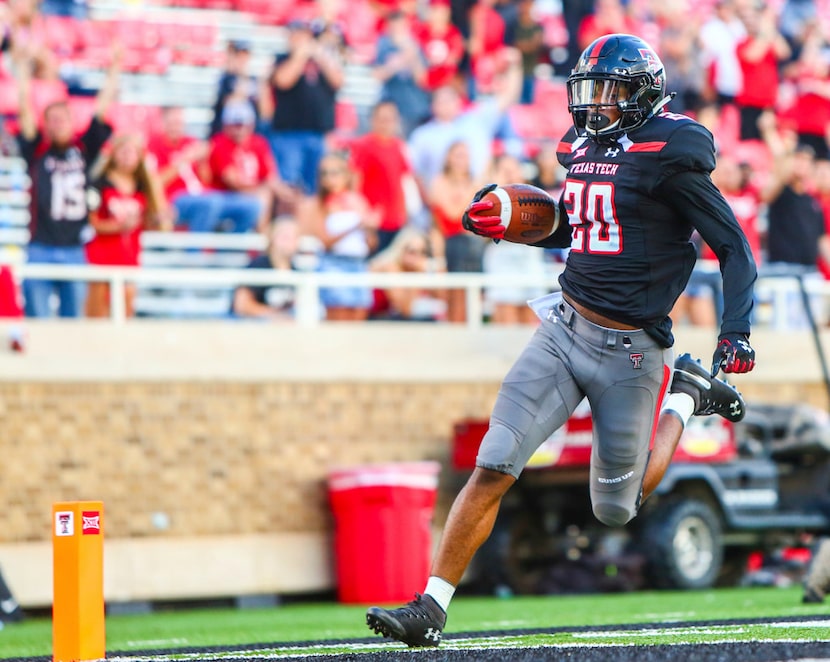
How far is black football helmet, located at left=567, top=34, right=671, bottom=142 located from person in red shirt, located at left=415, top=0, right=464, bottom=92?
8843mm

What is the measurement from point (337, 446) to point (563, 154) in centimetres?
597

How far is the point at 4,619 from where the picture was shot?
9.14m

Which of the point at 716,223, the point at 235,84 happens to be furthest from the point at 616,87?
the point at 235,84

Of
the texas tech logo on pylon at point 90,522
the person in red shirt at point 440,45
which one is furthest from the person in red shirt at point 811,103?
the texas tech logo on pylon at point 90,522

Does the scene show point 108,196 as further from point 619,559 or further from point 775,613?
point 775,613

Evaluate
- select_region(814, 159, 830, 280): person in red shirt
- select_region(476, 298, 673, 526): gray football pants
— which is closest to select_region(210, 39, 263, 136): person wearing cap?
select_region(814, 159, 830, 280): person in red shirt

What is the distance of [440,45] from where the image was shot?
14.6 metres

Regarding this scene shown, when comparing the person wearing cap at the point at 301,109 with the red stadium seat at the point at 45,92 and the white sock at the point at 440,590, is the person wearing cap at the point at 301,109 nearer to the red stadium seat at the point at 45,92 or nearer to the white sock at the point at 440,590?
the red stadium seat at the point at 45,92

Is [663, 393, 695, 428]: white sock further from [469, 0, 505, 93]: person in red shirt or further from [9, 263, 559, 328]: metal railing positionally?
[469, 0, 505, 93]: person in red shirt

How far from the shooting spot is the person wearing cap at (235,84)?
12922mm

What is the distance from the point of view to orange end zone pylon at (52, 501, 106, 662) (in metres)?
4.96

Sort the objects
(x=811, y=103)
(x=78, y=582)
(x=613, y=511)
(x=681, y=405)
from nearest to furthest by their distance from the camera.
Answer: (x=78, y=582), (x=613, y=511), (x=681, y=405), (x=811, y=103)

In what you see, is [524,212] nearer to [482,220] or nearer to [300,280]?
[482,220]

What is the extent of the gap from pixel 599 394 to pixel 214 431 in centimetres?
582
